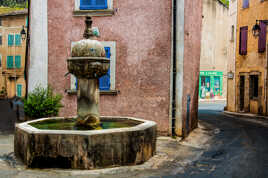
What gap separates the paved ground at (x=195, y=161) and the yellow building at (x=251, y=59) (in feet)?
27.6

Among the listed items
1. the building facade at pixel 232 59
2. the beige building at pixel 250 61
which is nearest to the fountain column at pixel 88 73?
the beige building at pixel 250 61

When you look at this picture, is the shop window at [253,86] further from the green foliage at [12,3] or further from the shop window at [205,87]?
the green foliage at [12,3]

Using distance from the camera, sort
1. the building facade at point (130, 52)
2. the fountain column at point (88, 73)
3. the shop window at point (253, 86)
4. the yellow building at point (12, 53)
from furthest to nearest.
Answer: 1. the yellow building at point (12, 53)
2. the shop window at point (253, 86)
3. the building facade at point (130, 52)
4. the fountain column at point (88, 73)

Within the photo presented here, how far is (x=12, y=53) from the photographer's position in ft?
118

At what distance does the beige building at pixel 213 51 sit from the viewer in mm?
33125

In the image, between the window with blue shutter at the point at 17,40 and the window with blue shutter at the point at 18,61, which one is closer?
the window with blue shutter at the point at 17,40

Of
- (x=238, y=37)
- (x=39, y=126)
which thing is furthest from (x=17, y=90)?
(x=39, y=126)

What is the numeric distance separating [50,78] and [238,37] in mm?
14322

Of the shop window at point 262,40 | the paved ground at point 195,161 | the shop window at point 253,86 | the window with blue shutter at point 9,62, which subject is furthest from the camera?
the window with blue shutter at point 9,62

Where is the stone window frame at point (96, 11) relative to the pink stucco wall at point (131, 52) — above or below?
above

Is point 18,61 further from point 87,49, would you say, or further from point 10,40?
point 87,49

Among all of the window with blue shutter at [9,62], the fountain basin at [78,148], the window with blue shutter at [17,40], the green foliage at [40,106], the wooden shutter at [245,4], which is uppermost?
the wooden shutter at [245,4]

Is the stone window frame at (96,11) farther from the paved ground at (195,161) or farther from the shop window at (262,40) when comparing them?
the shop window at (262,40)

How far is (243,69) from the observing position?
69.7 feet
